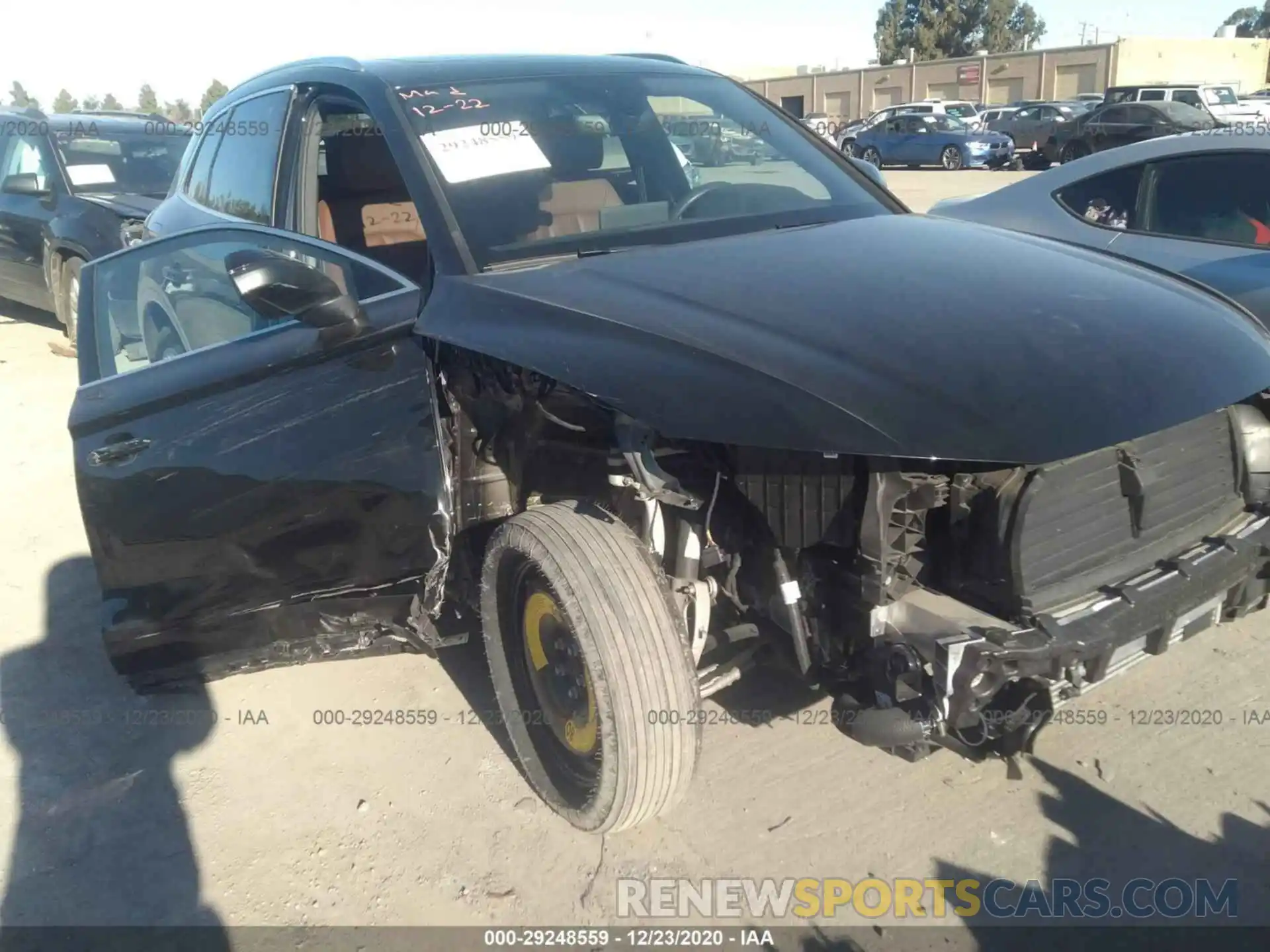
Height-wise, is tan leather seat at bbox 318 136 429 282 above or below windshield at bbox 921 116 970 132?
above

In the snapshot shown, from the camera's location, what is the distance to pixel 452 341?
260cm

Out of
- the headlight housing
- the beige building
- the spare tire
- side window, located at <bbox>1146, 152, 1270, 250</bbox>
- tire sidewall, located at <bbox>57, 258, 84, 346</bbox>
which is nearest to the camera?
the spare tire

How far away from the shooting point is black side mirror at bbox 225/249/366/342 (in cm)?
264

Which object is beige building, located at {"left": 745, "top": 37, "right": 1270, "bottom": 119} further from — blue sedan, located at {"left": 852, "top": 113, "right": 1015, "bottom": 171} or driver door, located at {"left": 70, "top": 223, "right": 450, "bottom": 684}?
driver door, located at {"left": 70, "top": 223, "right": 450, "bottom": 684}

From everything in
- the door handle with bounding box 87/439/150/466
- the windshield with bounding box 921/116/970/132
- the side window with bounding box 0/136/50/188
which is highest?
the side window with bounding box 0/136/50/188

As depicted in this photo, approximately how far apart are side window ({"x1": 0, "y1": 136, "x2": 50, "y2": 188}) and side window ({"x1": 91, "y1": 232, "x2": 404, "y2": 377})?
524 centimetres

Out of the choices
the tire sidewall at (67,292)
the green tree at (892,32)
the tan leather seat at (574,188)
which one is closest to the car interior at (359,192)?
the tan leather seat at (574,188)

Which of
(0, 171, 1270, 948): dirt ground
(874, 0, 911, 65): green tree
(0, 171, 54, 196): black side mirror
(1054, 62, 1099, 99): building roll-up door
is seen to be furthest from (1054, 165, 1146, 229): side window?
(874, 0, 911, 65): green tree

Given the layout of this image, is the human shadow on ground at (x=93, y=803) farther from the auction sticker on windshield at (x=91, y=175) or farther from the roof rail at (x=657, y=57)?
the auction sticker on windshield at (x=91, y=175)

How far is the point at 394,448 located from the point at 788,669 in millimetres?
1193

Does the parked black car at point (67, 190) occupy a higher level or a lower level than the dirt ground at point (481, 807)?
higher

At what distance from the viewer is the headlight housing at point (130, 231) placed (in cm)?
676

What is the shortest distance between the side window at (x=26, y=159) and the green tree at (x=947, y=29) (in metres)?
64.7

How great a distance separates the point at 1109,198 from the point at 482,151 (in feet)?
11.6
